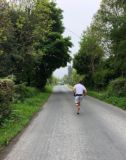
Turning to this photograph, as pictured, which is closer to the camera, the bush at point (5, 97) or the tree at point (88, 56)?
the bush at point (5, 97)

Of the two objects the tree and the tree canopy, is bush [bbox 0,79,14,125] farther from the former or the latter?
the tree

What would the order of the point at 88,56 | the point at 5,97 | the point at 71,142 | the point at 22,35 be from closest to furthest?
1. the point at 71,142
2. the point at 5,97
3. the point at 22,35
4. the point at 88,56

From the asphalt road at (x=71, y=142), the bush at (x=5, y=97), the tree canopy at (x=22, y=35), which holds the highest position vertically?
the tree canopy at (x=22, y=35)

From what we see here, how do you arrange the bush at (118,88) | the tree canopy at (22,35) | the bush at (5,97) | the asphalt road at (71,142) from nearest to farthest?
the asphalt road at (71,142), the bush at (5,97), the tree canopy at (22,35), the bush at (118,88)

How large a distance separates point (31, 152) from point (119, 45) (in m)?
24.7

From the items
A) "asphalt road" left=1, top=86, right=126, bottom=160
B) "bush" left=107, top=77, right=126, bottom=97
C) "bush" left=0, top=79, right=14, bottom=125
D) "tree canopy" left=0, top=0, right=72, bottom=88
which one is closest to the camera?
"asphalt road" left=1, top=86, right=126, bottom=160

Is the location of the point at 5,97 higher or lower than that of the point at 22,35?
lower

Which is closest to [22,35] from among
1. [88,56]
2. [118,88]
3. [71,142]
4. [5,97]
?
[118,88]

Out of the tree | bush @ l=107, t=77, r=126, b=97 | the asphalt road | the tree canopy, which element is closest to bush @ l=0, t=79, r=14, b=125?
the asphalt road

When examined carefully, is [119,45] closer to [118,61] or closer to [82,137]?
[118,61]

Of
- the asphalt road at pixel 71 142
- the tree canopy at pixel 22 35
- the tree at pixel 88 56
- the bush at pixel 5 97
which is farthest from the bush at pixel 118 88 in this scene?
the asphalt road at pixel 71 142

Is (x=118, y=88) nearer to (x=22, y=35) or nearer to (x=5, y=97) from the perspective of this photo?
(x=22, y=35)

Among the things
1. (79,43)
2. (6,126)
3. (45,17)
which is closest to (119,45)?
(45,17)

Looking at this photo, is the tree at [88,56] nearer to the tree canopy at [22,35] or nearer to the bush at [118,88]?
the bush at [118,88]
